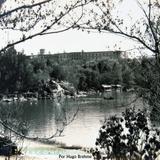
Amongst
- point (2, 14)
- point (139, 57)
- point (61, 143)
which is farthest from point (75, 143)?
point (2, 14)

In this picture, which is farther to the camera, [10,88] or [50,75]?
[50,75]

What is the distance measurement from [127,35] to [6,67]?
237cm

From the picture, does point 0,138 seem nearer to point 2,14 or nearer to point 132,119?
point 132,119

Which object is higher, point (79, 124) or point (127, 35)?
point (127, 35)

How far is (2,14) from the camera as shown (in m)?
5.09

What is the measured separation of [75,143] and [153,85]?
3366 cm

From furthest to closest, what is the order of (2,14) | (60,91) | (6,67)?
Result: (60,91)
(6,67)
(2,14)

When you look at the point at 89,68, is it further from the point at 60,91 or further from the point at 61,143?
the point at 61,143

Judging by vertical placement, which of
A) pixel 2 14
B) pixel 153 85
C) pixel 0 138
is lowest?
pixel 0 138

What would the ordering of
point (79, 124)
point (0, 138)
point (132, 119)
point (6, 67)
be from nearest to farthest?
point (6, 67)
point (0, 138)
point (132, 119)
point (79, 124)

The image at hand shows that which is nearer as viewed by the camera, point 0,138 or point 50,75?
point 0,138

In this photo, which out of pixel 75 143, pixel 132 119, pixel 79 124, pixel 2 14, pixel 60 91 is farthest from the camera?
pixel 60 91

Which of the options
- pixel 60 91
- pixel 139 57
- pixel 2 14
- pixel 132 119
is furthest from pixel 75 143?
pixel 60 91

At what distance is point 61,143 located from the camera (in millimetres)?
43469
